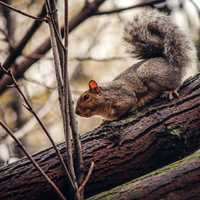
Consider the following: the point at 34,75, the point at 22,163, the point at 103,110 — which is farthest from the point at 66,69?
the point at 34,75

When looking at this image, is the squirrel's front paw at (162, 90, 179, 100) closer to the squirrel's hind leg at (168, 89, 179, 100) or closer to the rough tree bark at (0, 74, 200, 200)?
the squirrel's hind leg at (168, 89, 179, 100)

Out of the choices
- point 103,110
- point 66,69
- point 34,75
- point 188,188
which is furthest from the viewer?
point 34,75

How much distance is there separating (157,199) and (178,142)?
497 millimetres

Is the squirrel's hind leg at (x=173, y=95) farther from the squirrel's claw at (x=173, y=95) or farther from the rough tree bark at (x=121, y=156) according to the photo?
the rough tree bark at (x=121, y=156)

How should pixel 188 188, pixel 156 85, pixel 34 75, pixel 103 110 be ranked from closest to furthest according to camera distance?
1. pixel 188 188
2. pixel 156 85
3. pixel 103 110
4. pixel 34 75

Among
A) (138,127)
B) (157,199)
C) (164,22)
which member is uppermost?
(164,22)

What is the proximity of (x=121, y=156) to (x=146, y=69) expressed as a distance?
841 mm

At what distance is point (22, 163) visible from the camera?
2.42 m

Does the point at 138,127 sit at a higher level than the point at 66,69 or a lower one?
lower

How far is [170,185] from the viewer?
76.2 inches

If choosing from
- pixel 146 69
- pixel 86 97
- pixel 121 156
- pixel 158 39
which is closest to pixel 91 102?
pixel 86 97

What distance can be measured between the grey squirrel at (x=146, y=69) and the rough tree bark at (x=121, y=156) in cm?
50

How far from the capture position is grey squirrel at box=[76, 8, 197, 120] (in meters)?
2.99

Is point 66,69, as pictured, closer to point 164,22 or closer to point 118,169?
point 118,169
